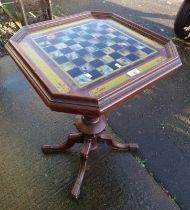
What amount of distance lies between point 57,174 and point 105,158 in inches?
18.1

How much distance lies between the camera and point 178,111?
9.30 ft

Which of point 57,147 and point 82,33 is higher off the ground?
point 82,33

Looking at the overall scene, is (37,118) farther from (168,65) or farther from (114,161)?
(168,65)

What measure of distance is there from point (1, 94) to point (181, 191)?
2.18m

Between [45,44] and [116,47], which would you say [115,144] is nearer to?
[116,47]

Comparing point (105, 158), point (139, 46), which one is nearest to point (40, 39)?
point (139, 46)

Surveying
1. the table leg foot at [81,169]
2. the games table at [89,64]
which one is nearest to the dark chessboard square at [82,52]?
the games table at [89,64]

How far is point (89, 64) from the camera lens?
1619 mm

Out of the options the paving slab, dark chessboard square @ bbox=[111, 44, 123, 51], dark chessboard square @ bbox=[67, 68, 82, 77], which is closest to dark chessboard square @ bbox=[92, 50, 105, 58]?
dark chessboard square @ bbox=[111, 44, 123, 51]

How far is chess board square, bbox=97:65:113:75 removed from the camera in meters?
1.56

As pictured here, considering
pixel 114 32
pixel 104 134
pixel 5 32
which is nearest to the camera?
pixel 114 32

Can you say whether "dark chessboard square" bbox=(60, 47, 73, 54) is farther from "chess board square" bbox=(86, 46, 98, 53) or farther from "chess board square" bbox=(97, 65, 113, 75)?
"chess board square" bbox=(97, 65, 113, 75)

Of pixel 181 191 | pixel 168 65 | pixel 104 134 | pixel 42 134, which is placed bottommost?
pixel 181 191

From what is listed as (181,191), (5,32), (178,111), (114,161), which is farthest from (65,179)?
(5,32)
